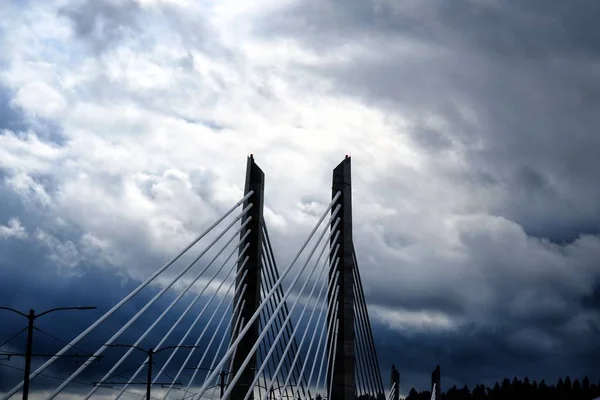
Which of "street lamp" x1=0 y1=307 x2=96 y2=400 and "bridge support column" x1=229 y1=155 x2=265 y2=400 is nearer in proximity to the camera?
"street lamp" x1=0 y1=307 x2=96 y2=400

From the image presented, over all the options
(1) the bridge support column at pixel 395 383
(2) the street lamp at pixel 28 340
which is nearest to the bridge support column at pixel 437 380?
(1) the bridge support column at pixel 395 383

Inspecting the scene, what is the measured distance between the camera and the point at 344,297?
124ft

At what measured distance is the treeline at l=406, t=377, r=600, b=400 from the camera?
159750mm

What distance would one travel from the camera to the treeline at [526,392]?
524 ft

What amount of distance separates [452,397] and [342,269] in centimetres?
14813

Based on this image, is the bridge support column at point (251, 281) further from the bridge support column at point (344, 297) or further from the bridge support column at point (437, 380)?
the bridge support column at point (437, 380)

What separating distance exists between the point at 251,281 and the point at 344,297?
4050 mm

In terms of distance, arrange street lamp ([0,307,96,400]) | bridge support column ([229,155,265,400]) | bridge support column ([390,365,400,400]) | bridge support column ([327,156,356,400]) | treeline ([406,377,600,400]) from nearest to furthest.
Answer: street lamp ([0,307,96,400]) < bridge support column ([327,156,356,400]) < bridge support column ([229,155,265,400]) < bridge support column ([390,365,400,400]) < treeline ([406,377,600,400])

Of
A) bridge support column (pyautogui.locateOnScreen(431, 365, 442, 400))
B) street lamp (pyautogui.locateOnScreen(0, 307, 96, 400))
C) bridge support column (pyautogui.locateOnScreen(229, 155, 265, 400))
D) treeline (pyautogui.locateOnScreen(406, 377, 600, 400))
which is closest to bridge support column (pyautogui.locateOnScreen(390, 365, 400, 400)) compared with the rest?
bridge support column (pyautogui.locateOnScreen(431, 365, 442, 400))

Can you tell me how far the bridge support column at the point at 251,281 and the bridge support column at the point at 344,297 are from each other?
324 centimetres

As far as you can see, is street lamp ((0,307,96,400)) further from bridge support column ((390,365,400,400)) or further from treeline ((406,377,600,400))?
treeline ((406,377,600,400))

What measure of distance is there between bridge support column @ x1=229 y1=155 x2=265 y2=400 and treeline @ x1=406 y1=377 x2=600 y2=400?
122931 millimetres

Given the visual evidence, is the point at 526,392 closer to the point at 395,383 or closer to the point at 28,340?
the point at 395,383

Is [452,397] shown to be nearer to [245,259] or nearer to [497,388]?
[497,388]
